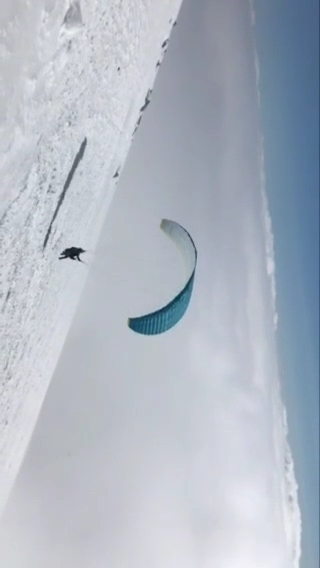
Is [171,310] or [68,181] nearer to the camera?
[68,181]

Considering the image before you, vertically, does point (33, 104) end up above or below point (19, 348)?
above

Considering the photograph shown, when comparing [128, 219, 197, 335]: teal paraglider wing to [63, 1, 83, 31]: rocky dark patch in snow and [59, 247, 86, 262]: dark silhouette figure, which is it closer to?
[59, 247, 86, 262]: dark silhouette figure

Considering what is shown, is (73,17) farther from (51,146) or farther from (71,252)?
(71,252)

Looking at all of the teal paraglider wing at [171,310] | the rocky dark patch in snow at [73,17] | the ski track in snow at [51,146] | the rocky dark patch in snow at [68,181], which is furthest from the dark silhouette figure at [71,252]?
the rocky dark patch in snow at [73,17]

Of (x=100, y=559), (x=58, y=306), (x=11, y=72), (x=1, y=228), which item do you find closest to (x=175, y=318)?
(x=58, y=306)

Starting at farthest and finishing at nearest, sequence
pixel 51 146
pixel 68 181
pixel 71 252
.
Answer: pixel 71 252
pixel 68 181
pixel 51 146

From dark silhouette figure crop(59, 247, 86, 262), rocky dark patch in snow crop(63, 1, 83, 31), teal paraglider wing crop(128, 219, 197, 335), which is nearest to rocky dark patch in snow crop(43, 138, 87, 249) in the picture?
dark silhouette figure crop(59, 247, 86, 262)

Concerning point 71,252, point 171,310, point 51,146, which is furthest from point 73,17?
point 171,310

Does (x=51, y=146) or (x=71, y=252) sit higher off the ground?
(x=71, y=252)

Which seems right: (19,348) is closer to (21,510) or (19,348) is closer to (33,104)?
(33,104)
